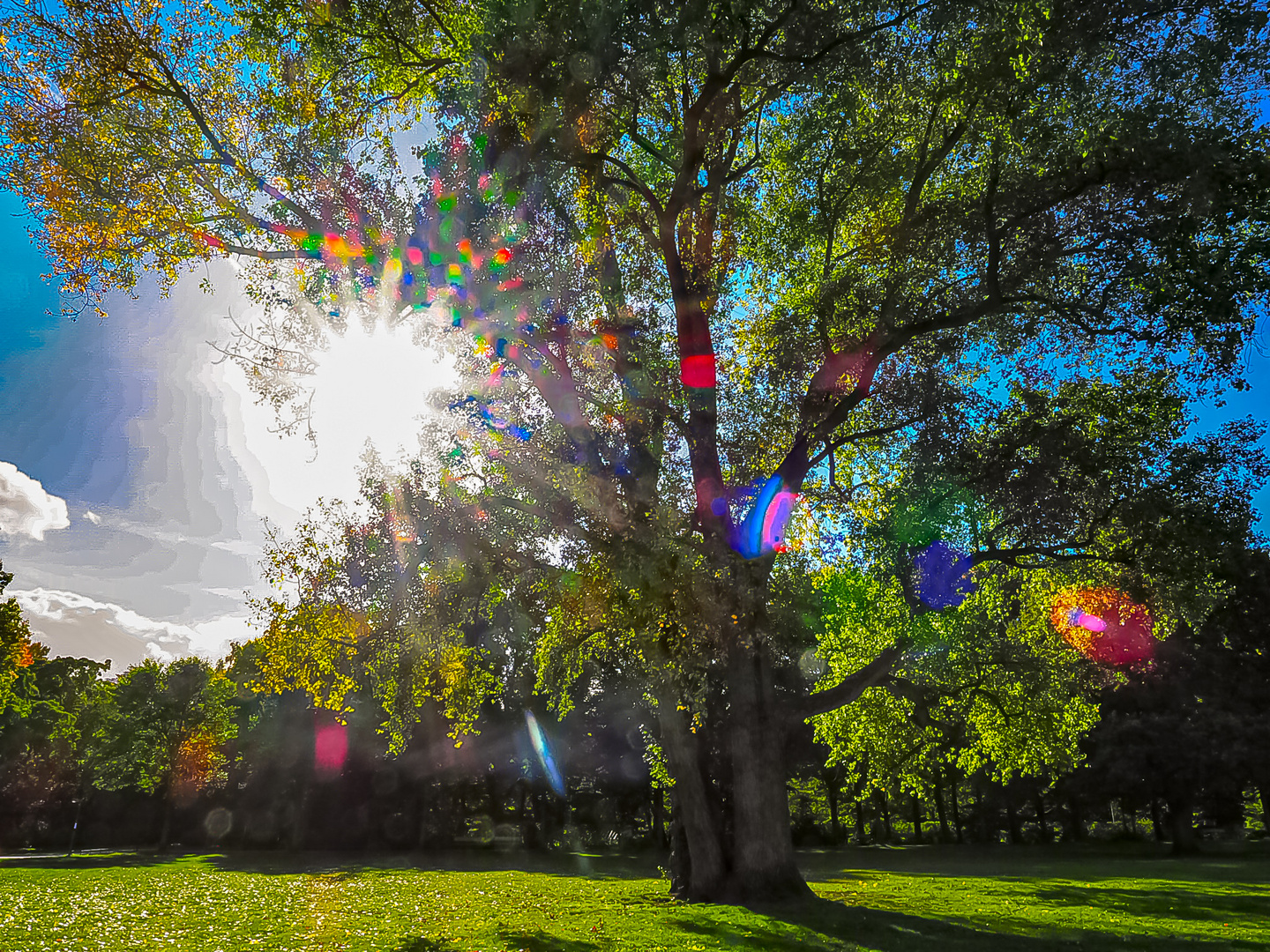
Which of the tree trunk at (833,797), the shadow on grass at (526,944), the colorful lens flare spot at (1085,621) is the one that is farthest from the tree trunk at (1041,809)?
the shadow on grass at (526,944)

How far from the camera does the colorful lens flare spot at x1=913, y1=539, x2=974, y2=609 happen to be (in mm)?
16781

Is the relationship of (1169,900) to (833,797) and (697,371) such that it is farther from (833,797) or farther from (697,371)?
(833,797)

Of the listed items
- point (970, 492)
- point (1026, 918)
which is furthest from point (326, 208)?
point (1026, 918)

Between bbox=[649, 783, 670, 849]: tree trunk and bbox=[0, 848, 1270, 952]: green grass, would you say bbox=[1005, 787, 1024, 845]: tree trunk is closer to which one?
bbox=[0, 848, 1270, 952]: green grass

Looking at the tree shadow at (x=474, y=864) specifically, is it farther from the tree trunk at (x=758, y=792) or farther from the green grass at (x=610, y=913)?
the tree trunk at (x=758, y=792)

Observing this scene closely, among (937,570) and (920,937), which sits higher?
(937,570)

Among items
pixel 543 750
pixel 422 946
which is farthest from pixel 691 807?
pixel 543 750

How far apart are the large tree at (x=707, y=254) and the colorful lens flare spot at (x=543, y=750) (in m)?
35.9

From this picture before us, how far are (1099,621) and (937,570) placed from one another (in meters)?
6.53

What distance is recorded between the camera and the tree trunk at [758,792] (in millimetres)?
15852

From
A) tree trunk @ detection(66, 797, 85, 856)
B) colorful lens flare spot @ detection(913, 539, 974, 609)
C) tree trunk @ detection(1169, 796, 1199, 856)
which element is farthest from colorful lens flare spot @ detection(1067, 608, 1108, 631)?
tree trunk @ detection(66, 797, 85, 856)

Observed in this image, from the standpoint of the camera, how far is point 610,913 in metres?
16.3

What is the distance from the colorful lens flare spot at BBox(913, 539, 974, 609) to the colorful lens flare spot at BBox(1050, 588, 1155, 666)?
12.6 feet

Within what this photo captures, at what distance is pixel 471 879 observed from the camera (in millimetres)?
27797
